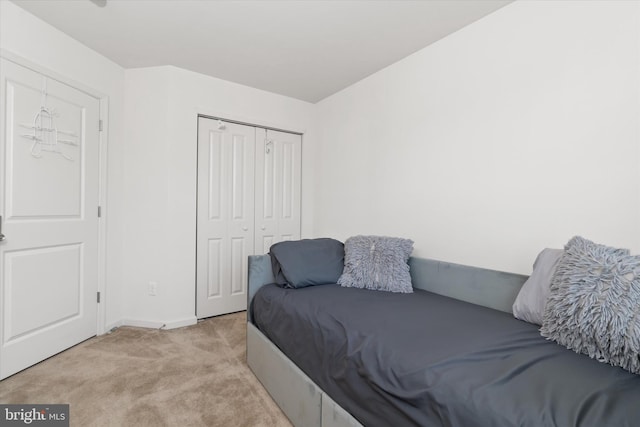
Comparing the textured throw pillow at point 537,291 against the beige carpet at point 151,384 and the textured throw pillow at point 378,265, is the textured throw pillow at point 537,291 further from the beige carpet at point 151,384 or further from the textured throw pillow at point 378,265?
the beige carpet at point 151,384

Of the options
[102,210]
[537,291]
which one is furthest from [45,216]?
[537,291]

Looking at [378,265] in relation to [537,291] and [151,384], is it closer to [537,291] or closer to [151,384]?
[537,291]

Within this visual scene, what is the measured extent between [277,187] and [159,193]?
122 cm

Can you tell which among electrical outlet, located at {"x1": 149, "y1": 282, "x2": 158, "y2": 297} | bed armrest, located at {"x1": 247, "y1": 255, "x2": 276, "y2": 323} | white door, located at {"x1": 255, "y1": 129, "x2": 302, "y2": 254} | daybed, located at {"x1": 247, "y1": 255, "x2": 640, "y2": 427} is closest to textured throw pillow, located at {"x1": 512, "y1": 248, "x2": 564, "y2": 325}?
daybed, located at {"x1": 247, "y1": 255, "x2": 640, "y2": 427}

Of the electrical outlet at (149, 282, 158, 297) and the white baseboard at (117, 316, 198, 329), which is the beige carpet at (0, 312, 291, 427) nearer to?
the white baseboard at (117, 316, 198, 329)

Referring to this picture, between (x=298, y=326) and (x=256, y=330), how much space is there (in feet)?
1.68

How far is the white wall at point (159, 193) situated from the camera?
2787 mm

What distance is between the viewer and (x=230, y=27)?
2.18m

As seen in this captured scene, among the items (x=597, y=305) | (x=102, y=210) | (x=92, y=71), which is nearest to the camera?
(x=597, y=305)

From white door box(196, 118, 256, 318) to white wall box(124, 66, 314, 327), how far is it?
0.15 metres

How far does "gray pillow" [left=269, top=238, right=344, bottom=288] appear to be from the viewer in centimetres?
208

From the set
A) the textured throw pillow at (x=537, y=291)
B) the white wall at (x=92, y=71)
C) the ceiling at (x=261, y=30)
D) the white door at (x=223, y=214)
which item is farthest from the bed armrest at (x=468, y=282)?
the white wall at (x=92, y=71)

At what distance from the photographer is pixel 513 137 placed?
6.03ft

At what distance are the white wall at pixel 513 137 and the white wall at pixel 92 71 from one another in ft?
7.58
